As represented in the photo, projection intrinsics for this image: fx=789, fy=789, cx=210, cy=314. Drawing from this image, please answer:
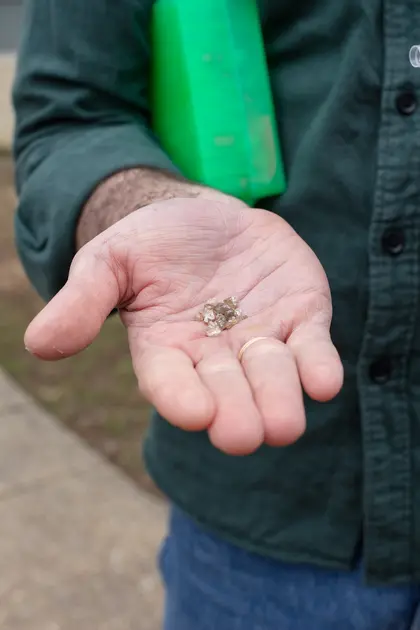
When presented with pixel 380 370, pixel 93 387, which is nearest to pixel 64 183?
pixel 380 370

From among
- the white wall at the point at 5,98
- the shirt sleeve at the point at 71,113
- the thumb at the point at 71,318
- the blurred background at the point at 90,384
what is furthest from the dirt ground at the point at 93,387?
the white wall at the point at 5,98

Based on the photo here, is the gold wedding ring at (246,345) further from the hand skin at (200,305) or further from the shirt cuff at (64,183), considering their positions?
the shirt cuff at (64,183)

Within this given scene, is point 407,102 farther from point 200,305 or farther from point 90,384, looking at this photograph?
point 90,384

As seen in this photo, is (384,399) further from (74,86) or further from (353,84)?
(74,86)

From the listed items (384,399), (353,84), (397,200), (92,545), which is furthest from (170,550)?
(92,545)

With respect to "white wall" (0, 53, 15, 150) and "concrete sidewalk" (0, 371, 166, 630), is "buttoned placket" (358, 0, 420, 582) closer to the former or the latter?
"concrete sidewalk" (0, 371, 166, 630)

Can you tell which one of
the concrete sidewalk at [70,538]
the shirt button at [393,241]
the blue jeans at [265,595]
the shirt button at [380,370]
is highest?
the shirt button at [393,241]

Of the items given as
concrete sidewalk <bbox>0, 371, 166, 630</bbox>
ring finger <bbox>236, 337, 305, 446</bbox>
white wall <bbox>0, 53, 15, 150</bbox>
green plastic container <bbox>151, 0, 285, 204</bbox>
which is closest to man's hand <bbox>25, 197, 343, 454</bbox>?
ring finger <bbox>236, 337, 305, 446</bbox>
